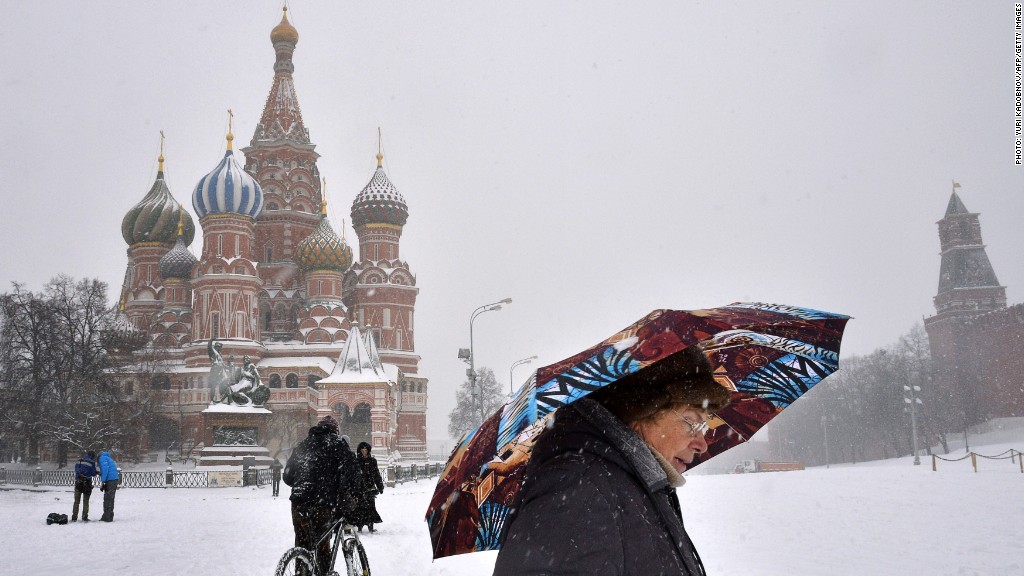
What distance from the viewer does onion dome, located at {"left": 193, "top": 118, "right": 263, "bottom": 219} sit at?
163ft

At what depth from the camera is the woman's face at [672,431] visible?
221 cm

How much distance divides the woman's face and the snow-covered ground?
687 cm

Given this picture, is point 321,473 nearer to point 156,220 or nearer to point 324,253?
point 324,253

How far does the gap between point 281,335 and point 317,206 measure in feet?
33.2

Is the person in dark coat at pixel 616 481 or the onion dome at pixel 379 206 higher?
the onion dome at pixel 379 206

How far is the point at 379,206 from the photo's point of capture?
58094mm

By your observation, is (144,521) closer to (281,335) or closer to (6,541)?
(6,541)

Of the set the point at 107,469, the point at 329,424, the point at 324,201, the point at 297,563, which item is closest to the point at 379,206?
the point at 324,201

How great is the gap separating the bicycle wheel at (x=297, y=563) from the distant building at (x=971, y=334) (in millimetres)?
61080

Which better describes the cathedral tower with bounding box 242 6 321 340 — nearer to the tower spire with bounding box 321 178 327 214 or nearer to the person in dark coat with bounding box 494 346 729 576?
the tower spire with bounding box 321 178 327 214

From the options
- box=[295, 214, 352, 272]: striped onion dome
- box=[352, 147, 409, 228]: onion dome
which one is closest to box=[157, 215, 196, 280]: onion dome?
box=[295, 214, 352, 272]: striped onion dome

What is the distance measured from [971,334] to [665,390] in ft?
242

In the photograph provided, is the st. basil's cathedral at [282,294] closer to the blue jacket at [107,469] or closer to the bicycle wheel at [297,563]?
the blue jacket at [107,469]

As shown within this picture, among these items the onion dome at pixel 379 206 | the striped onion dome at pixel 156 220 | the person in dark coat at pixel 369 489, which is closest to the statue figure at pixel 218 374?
the onion dome at pixel 379 206
